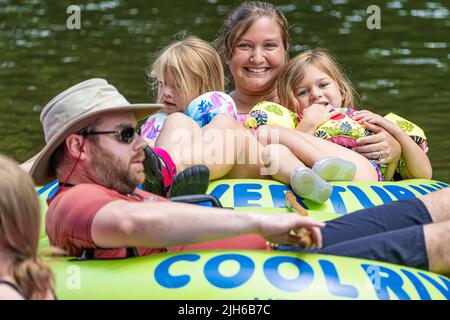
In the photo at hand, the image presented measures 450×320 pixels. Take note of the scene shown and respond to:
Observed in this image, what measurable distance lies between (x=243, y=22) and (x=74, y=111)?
6.86 feet

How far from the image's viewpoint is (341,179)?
4.18 metres

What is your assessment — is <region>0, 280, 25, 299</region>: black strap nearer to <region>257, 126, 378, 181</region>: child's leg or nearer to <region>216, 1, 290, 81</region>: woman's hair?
<region>257, 126, 378, 181</region>: child's leg

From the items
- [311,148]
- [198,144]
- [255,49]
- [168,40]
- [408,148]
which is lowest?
[168,40]

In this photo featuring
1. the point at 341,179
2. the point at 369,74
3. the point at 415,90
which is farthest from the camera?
the point at 369,74

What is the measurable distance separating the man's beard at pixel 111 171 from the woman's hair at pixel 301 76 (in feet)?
6.47

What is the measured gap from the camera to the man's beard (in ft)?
9.55

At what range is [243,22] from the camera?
194 inches

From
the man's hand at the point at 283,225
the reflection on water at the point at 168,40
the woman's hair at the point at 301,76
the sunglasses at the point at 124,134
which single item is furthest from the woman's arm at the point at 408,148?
the man's hand at the point at 283,225

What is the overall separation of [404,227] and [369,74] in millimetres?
5663

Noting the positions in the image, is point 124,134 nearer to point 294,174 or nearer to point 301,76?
point 294,174

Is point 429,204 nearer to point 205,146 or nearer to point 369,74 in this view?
point 205,146

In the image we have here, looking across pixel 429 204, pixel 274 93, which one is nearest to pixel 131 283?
pixel 429 204

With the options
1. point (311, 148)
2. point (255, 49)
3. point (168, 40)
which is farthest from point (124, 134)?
point (168, 40)
